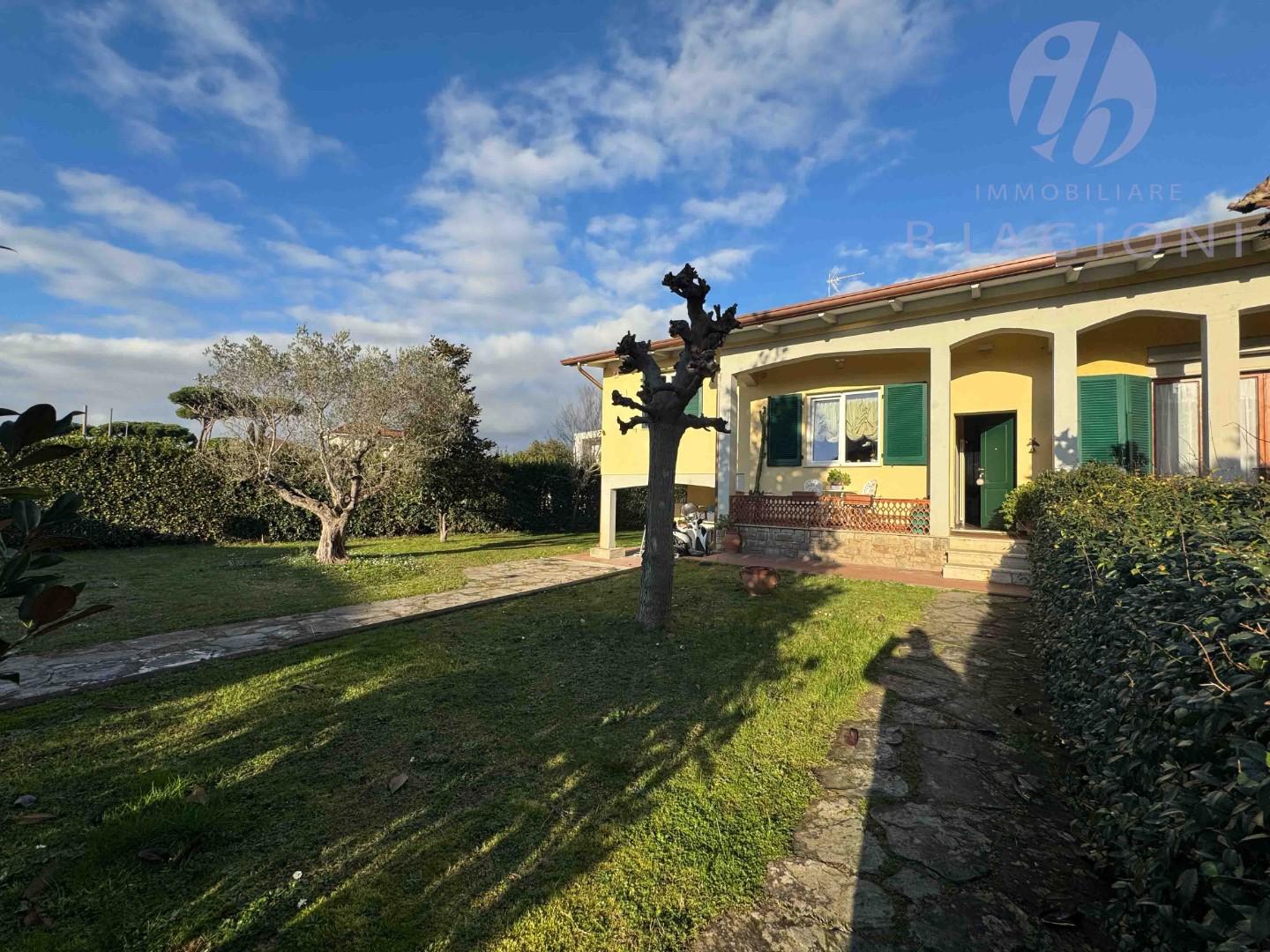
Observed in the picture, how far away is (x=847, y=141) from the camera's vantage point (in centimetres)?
1080

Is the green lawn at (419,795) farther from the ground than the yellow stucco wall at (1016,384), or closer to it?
closer to it

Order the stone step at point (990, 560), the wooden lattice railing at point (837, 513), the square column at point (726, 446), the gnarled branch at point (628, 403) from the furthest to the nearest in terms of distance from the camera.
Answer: the square column at point (726, 446) < the wooden lattice railing at point (837, 513) < the stone step at point (990, 560) < the gnarled branch at point (628, 403)

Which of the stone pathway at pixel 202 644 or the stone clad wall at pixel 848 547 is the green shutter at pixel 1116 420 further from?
the stone pathway at pixel 202 644

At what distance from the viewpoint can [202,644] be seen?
5.16m

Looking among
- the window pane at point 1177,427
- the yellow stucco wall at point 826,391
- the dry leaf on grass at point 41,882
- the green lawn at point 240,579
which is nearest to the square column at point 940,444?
the yellow stucco wall at point 826,391

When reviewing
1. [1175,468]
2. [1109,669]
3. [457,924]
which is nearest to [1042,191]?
[1175,468]

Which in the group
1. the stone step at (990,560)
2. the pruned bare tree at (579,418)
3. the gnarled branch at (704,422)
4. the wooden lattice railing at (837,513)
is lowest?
the stone step at (990,560)

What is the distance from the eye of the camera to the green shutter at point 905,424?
409 inches

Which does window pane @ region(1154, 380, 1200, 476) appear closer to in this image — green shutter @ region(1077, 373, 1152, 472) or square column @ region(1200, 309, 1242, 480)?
green shutter @ region(1077, 373, 1152, 472)

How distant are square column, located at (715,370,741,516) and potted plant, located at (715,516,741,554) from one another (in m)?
0.18

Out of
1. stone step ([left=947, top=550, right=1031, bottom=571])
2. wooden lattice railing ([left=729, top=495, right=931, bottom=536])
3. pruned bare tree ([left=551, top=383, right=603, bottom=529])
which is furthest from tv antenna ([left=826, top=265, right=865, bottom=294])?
pruned bare tree ([left=551, top=383, right=603, bottom=529])

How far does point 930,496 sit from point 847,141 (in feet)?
24.0

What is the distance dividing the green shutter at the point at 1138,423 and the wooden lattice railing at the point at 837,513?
307cm
